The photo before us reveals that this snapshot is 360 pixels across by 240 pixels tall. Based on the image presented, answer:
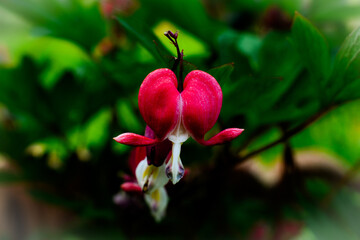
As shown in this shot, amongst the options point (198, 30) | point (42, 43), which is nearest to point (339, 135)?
point (198, 30)

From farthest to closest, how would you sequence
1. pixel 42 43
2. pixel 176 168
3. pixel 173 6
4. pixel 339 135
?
pixel 42 43 < pixel 339 135 < pixel 173 6 < pixel 176 168

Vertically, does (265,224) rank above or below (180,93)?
below

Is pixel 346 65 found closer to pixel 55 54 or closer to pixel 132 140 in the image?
pixel 132 140

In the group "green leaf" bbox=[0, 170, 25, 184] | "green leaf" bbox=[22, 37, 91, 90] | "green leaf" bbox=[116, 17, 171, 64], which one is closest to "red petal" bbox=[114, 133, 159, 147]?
"green leaf" bbox=[116, 17, 171, 64]

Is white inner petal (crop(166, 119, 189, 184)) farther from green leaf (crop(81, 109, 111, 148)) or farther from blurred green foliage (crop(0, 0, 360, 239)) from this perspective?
green leaf (crop(81, 109, 111, 148))

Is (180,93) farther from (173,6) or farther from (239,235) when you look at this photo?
(239,235)

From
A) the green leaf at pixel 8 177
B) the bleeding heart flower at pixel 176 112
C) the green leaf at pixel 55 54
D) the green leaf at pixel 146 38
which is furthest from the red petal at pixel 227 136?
the green leaf at pixel 55 54

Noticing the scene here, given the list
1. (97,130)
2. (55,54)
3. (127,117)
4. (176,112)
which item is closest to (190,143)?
(127,117)
